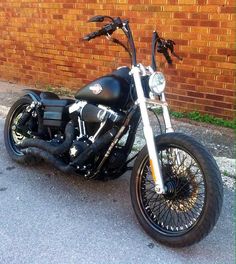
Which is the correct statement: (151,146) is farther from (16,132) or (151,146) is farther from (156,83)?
(16,132)

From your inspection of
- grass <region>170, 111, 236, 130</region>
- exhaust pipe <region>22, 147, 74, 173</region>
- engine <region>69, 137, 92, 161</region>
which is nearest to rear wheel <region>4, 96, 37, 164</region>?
exhaust pipe <region>22, 147, 74, 173</region>

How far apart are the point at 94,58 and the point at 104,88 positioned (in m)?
2.67

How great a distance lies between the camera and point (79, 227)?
10.9 feet

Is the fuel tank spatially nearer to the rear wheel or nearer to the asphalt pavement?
the asphalt pavement

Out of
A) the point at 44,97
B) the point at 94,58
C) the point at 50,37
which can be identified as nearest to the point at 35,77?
the point at 50,37

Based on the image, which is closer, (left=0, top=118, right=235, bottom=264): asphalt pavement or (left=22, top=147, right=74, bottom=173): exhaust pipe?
(left=0, top=118, right=235, bottom=264): asphalt pavement

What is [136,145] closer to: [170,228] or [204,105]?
[204,105]

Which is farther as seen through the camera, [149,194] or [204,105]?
[204,105]

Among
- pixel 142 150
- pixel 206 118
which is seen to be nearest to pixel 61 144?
pixel 142 150

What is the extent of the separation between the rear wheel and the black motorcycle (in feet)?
1.03

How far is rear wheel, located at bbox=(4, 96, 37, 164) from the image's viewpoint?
14.2 feet

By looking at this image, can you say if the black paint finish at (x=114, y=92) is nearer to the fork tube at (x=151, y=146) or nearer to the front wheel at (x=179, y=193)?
the fork tube at (x=151, y=146)

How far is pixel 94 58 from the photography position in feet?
19.6

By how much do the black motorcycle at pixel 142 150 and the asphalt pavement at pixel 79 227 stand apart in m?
0.16
